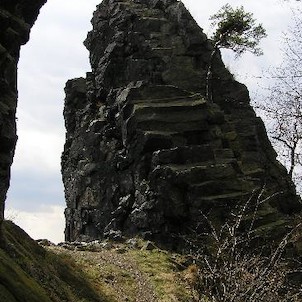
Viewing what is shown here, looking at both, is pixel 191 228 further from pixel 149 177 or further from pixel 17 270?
pixel 17 270

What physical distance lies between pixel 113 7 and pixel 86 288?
33.2 metres

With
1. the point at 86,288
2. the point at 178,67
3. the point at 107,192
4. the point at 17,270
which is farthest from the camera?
the point at 178,67

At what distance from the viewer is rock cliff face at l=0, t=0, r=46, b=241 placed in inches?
685

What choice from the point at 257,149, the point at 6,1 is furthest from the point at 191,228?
the point at 6,1

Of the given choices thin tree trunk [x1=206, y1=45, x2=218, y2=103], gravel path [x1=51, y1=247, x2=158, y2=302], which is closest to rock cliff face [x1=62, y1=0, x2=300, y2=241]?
thin tree trunk [x1=206, y1=45, x2=218, y2=103]

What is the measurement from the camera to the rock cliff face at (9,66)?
17.4m

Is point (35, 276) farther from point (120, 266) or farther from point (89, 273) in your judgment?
Answer: point (120, 266)

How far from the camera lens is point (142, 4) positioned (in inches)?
1793

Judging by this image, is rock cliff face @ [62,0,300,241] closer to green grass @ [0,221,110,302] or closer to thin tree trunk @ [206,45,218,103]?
thin tree trunk @ [206,45,218,103]

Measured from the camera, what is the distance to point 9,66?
59.5ft

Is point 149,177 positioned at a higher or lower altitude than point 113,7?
lower

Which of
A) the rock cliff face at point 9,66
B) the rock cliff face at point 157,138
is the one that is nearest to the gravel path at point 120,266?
the rock cliff face at point 157,138

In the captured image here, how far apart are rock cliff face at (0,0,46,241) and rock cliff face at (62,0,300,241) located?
45.0ft

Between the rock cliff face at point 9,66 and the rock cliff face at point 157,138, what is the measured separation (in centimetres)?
1370
